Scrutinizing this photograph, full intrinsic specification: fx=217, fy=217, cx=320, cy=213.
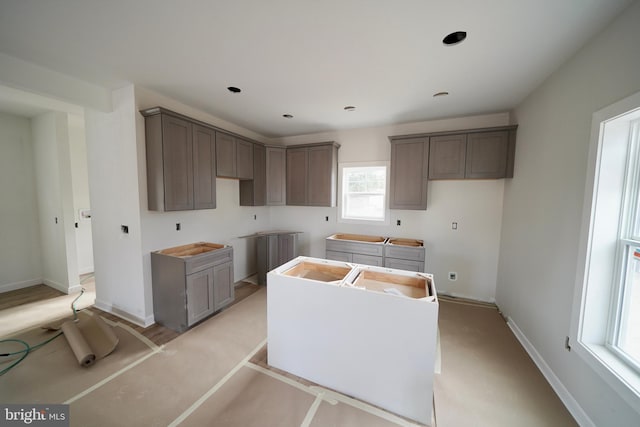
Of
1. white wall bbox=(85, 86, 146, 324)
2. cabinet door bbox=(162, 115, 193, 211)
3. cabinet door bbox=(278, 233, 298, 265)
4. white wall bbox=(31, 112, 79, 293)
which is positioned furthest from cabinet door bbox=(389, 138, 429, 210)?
white wall bbox=(31, 112, 79, 293)

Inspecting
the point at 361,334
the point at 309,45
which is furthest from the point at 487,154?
the point at 361,334

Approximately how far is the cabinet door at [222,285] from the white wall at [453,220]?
225 centimetres

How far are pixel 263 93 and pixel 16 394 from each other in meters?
3.47

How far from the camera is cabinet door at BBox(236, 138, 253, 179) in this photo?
3486mm

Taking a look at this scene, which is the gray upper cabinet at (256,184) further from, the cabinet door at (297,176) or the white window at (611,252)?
the white window at (611,252)

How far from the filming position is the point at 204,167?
295 cm

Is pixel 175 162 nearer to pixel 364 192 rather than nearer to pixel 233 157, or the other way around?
pixel 233 157

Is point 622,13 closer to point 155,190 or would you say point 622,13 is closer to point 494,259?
point 494,259

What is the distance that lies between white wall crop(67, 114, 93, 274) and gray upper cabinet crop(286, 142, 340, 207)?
3669mm

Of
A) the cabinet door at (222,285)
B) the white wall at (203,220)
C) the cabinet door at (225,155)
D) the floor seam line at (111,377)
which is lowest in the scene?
the floor seam line at (111,377)

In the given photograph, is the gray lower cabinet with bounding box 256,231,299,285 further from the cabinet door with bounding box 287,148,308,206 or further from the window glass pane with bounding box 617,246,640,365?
the window glass pane with bounding box 617,246,640,365

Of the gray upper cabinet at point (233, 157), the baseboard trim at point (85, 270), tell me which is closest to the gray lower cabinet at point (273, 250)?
the gray upper cabinet at point (233, 157)

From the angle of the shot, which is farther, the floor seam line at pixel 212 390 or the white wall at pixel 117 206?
the white wall at pixel 117 206

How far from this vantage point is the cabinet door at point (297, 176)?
13.4 feet
